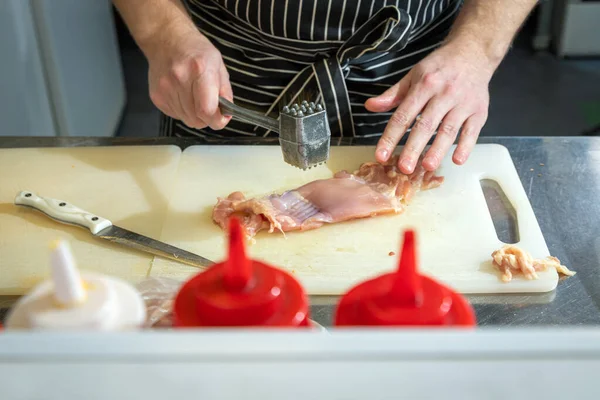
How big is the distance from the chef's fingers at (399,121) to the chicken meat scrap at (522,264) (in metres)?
0.30

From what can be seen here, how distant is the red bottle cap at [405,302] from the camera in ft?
1.54

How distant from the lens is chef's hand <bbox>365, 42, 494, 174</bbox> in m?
1.31

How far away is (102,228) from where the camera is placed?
4.02 ft

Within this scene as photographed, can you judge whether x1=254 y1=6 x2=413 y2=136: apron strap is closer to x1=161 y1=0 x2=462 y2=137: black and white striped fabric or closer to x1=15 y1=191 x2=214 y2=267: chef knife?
x1=161 y1=0 x2=462 y2=137: black and white striped fabric

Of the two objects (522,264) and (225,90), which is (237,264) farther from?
(225,90)

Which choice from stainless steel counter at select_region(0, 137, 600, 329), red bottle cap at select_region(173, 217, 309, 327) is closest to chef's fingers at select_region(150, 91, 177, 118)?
stainless steel counter at select_region(0, 137, 600, 329)

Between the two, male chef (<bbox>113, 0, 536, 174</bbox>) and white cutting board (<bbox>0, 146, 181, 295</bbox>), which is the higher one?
male chef (<bbox>113, 0, 536, 174</bbox>)

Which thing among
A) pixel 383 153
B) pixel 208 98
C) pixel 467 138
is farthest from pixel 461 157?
pixel 208 98

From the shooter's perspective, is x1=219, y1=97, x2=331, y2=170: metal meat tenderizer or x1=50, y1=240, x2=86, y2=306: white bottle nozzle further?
x1=219, y1=97, x2=331, y2=170: metal meat tenderizer

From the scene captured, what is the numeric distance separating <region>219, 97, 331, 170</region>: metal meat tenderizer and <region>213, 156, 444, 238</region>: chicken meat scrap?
99mm

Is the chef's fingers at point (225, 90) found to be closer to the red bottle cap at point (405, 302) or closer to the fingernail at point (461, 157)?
the fingernail at point (461, 157)

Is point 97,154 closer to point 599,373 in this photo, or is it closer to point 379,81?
point 379,81

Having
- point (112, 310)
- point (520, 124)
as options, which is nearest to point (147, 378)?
point (112, 310)

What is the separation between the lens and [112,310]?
464 millimetres
